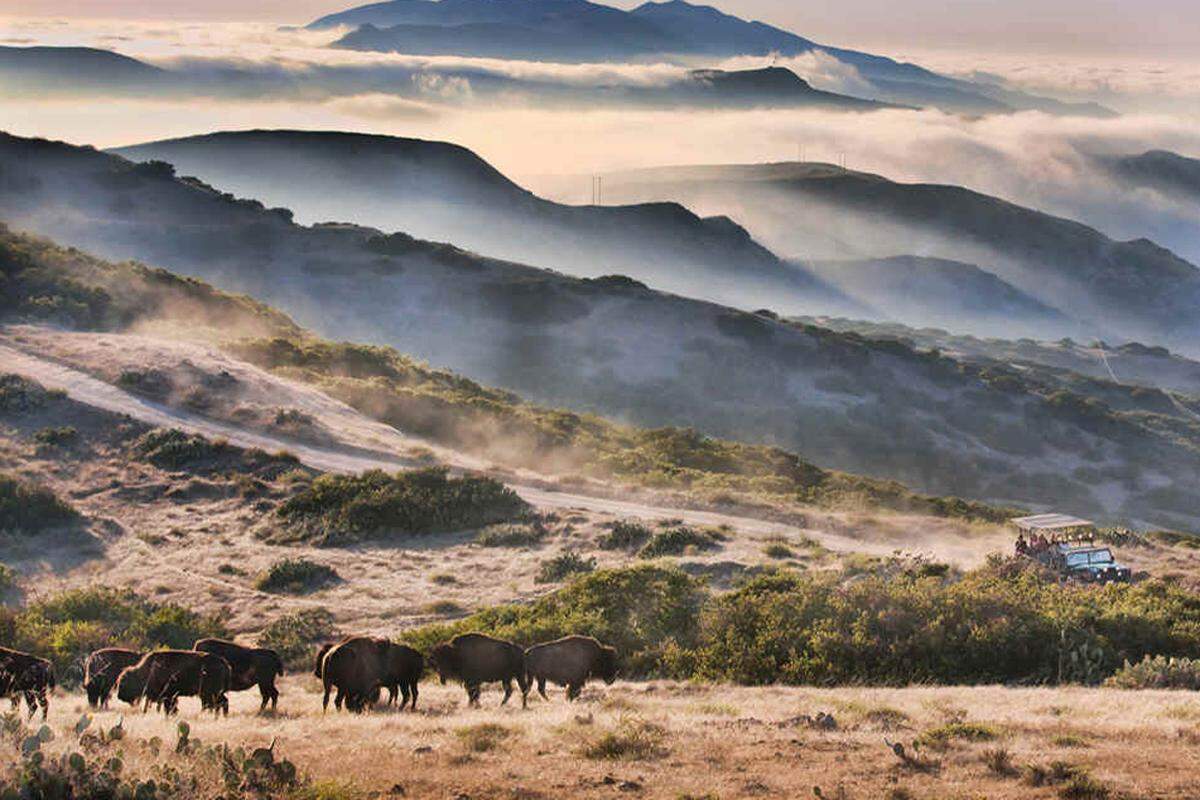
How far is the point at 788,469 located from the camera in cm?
4831

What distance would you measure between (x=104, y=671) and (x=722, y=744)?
8.18m

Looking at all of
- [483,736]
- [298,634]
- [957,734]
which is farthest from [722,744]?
[298,634]

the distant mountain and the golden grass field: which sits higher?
the golden grass field

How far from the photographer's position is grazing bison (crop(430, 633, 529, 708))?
50.1 ft

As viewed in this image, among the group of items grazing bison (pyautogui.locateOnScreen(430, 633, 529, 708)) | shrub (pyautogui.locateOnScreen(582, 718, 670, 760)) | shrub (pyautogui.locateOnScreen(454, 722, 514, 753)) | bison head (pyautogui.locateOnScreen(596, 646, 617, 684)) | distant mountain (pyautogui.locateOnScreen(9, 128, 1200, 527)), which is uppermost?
shrub (pyautogui.locateOnScreen(582, 718, 670, 760))

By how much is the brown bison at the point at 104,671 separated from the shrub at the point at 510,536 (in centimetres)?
1604

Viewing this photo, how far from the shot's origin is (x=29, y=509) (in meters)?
30.6

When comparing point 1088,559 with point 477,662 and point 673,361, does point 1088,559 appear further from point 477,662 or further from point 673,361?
point 673,361

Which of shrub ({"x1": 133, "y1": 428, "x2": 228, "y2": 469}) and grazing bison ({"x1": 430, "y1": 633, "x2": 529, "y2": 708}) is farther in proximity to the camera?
shrub ({"x1": 133, "y1": 428, "x2": 228, "y2": 469})

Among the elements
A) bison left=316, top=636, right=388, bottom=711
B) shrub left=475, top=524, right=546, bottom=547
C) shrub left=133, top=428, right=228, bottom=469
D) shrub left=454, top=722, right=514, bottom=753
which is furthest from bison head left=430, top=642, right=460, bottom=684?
shrub left=133, top=428, right=228, bottom=469

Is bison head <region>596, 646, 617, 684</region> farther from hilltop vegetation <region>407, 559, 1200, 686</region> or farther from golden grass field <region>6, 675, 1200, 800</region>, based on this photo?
hilltop vegetation <region>407, 559, 1200, 686</region>

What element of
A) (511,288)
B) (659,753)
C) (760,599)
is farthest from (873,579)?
(511,288)

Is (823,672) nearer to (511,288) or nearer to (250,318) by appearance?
(250,318)

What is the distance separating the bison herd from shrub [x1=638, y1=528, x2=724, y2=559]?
1362cm
